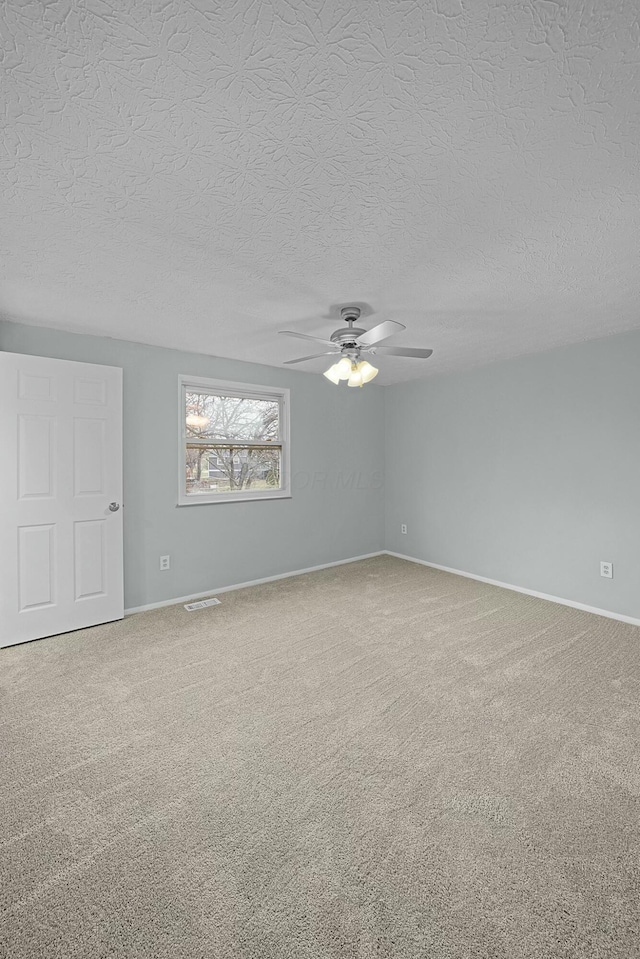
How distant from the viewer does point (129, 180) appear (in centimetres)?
154

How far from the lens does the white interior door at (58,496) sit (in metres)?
3.00

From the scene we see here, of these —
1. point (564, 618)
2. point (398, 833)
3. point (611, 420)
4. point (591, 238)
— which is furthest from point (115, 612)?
point (611, 420)

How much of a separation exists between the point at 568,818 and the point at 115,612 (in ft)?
10.6

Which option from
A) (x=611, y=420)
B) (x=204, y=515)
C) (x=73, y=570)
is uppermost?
(x=611, y=420)

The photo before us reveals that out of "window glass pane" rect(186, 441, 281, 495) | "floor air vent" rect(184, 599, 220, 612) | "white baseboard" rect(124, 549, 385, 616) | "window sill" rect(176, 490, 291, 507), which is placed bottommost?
"floor air vent" rect(184, 599, 220, 612)

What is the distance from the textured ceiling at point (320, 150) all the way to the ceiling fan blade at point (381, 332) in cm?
23

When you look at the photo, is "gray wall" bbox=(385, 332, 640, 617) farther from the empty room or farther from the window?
the window

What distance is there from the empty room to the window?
4cm

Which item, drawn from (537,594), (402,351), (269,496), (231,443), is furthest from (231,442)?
(537,594)

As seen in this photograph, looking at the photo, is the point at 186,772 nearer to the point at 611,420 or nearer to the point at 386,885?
the point at 386,885

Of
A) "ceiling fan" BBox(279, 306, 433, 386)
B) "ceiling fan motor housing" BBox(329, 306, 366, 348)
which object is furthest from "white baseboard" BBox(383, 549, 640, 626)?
"ceiling fan motor housing" BBox(329, 306, 366, 348)

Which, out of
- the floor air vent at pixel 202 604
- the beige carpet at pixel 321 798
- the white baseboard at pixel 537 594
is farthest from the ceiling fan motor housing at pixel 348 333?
the white baseboard at pixel 537 594

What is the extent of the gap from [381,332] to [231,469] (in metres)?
2.42

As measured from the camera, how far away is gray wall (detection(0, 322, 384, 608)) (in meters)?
3.67
